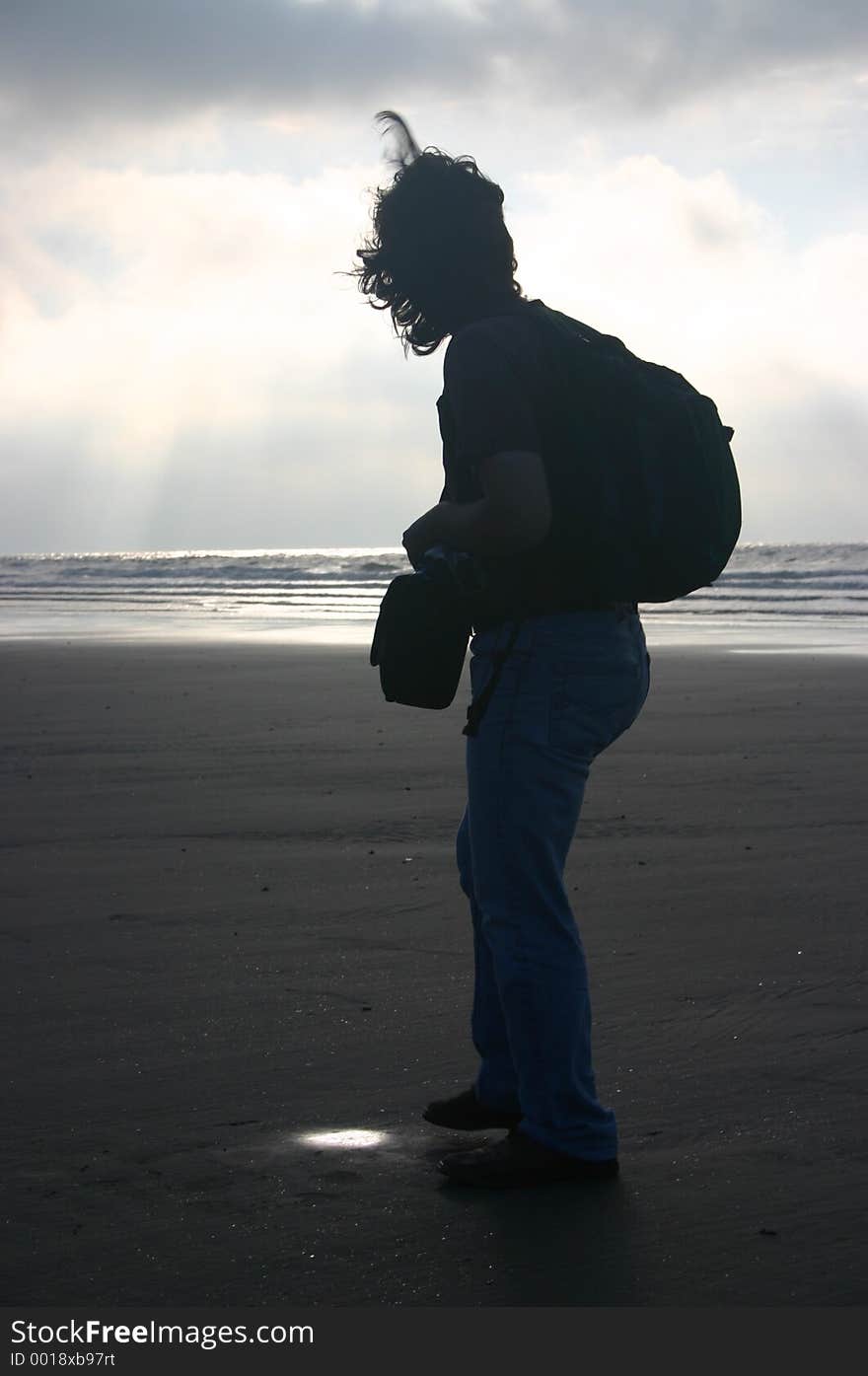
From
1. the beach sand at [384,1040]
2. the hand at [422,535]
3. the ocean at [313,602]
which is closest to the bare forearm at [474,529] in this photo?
the hand at [422,535]

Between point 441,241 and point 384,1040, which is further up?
point 441,241

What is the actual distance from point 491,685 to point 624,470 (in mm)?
438

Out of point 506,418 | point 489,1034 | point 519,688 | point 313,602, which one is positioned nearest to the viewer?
point 506,418

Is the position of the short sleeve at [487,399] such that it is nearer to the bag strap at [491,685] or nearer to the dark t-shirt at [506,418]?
the dark t-shirt at [506,418]

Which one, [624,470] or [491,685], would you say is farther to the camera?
[491,685]

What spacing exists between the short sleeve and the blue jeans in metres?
0.33

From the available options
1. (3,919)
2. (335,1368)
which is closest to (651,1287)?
(335,1368)

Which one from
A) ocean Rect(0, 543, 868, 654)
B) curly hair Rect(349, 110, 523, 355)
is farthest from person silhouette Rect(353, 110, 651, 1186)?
ocean Rect(0, 543, 868, 654)

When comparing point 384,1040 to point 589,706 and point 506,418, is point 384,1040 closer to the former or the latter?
point 589,706

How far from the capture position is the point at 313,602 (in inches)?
1238

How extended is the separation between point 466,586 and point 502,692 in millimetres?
197

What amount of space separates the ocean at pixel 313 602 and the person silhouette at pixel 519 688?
45.8ft

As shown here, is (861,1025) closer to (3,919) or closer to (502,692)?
(502,692)

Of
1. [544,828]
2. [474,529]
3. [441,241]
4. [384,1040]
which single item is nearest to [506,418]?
[474,529]
